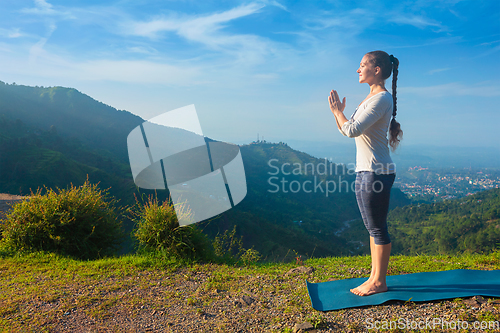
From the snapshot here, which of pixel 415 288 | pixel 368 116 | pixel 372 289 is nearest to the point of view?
pixel 368 116

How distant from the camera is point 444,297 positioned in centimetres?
248

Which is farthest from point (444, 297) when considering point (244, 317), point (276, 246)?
point (276, 246)

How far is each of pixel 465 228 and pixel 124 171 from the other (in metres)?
46.8

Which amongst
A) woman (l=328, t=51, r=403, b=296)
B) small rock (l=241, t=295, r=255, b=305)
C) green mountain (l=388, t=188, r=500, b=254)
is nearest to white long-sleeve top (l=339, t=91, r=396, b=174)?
woman (l=328, t=51, r=403, b=296)

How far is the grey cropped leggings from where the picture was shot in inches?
95.0

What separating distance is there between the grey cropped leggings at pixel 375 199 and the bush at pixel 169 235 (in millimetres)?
2701

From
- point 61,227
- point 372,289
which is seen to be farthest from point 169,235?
point 372,289

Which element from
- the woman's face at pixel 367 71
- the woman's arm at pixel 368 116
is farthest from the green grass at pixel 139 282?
the woman's face at pixel 367 71

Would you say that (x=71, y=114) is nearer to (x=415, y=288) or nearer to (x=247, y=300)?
(x=247, y=300)

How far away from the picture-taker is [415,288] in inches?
110

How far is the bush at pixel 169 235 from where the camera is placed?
4281 millimetres

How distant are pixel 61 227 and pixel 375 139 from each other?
4874 millimetres

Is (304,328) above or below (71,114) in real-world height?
below

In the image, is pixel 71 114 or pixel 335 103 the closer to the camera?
pixel 335 103
